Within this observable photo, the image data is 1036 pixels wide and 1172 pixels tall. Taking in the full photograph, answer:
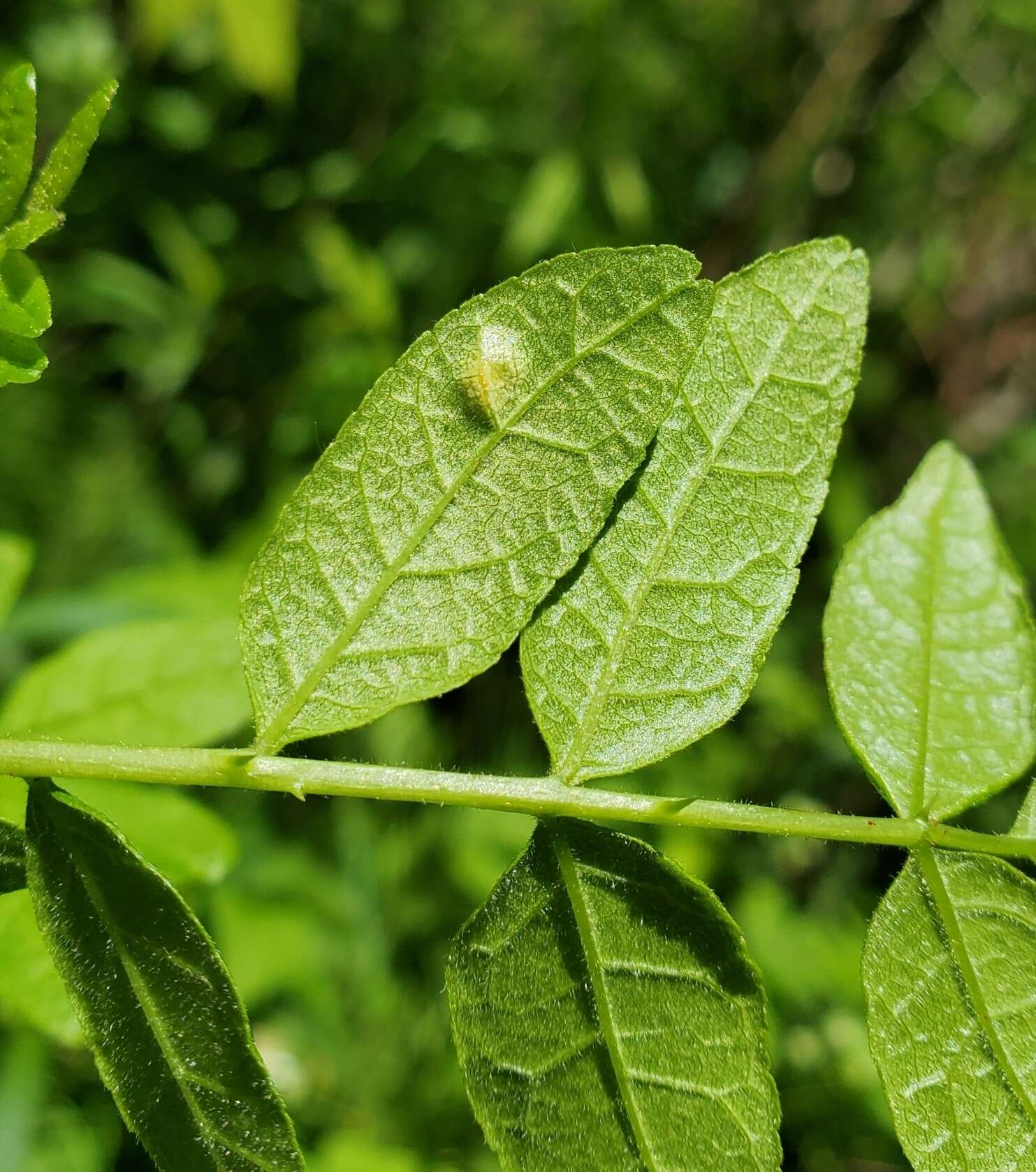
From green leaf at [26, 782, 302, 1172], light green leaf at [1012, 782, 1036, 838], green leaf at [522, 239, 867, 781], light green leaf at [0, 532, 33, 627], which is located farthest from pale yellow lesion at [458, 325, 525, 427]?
light green leaf at [0, 532, 33, 627]

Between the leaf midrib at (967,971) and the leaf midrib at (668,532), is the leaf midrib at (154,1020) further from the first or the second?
the leaf midrib at (967,971)

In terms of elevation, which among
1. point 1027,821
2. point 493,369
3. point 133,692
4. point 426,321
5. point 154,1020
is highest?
point 493,369

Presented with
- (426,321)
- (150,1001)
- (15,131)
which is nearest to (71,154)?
(15,131)

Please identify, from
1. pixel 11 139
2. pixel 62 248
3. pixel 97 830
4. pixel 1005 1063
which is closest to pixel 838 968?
pixel 1005 1063

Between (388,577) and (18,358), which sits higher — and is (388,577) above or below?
below

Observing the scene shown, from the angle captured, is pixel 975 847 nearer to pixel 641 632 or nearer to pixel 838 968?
pixel 641 632

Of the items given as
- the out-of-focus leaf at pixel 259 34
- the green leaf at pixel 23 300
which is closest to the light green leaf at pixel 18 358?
the green leaf at pixel 23 300

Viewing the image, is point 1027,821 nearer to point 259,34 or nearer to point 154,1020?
point 154,1020

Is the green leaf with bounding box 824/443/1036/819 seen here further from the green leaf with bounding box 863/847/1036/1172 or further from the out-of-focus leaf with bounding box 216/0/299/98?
the out-of-focus leaf with bounding box 216/0/299/98
